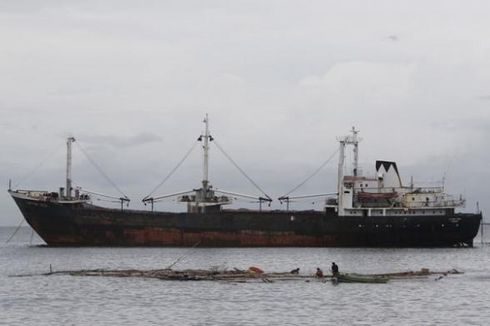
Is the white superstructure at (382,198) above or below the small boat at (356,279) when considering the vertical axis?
above

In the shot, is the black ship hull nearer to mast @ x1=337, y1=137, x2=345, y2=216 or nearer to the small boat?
mast @ x1=337, y1=137, x2=345, y2=216

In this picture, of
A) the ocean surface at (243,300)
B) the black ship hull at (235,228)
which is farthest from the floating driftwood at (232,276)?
the black ship hull at (235,228)

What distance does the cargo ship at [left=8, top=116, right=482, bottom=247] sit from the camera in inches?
3851

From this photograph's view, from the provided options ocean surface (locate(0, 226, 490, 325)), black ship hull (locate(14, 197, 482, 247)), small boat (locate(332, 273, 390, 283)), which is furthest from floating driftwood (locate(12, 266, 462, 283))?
black ship hull (locate(14, 197, 482, 247))

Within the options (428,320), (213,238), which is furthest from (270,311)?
(213,238)

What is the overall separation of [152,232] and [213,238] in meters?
6.34

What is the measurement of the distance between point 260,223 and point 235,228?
2.67 m

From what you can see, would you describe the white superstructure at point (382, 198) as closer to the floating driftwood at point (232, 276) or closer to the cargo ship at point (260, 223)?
the cargo ship at point (260, 223)

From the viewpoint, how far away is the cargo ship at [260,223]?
97.8 m

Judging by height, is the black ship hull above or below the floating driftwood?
above

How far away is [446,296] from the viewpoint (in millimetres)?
55125

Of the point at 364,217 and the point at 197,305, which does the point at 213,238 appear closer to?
the point at 364,217

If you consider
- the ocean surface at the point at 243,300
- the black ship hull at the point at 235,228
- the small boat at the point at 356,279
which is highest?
the black ship hull at the point at 235,228

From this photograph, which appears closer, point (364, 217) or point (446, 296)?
point (446, 296)
